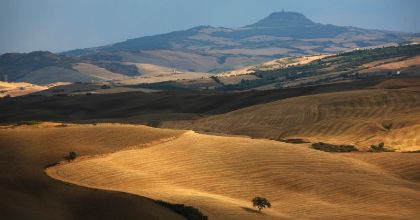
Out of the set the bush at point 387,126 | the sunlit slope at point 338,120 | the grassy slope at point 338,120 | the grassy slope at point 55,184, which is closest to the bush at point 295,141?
the sunlit slope at point 338,120

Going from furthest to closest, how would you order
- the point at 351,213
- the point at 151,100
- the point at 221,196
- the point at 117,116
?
the point at 151,100, the point at 117,116, the point at 221,196, the point at 351,213

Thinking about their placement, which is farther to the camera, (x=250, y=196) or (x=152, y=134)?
(x=152, y=134)

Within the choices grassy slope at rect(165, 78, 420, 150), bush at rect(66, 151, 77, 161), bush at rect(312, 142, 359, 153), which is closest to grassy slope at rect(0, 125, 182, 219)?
bush at rect(66, 151, 77, 161)

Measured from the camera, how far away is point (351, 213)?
42969mm

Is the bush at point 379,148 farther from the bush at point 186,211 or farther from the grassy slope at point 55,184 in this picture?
the bush at point 186,211

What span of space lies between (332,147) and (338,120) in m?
21.9

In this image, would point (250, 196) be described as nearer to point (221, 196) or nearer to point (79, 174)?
point (221, 196)

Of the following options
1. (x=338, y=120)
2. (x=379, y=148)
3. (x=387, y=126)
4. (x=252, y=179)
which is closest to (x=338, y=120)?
(x=338, y=120)

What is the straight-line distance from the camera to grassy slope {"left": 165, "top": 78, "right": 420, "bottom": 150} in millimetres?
83312

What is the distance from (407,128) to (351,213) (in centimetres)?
4504

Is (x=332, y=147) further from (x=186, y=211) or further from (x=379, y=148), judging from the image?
(x=186, y=211)

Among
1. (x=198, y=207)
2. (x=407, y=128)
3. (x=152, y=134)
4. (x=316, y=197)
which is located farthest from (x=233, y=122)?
(x=198, y=207)

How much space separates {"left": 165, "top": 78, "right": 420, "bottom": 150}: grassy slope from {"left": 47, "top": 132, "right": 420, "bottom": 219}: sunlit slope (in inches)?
872

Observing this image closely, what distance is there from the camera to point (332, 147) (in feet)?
241
